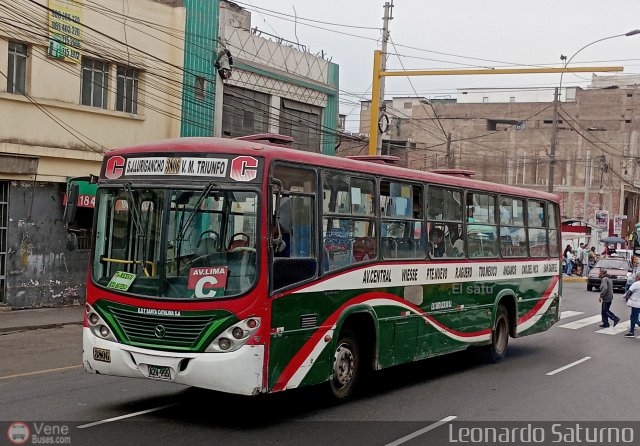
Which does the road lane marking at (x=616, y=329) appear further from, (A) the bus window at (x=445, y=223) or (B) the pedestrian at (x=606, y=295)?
(A) the bus window at (x=445, y=223)

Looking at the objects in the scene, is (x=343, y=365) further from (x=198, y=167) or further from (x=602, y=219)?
(x=602, y=219)

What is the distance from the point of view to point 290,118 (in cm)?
2769

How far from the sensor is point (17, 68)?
733 inches

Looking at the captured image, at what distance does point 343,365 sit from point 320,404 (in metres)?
0.54

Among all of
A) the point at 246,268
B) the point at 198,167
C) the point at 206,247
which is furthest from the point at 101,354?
the point at 198,167

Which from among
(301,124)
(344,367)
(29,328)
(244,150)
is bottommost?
(29,328)

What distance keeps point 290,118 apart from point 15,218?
1116cm

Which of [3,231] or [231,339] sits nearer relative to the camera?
[231,339]

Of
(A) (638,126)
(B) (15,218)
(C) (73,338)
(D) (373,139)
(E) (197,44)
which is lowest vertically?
(C) (73,338)

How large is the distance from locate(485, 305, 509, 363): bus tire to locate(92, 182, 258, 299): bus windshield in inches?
281

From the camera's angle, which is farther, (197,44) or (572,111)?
(572,111)

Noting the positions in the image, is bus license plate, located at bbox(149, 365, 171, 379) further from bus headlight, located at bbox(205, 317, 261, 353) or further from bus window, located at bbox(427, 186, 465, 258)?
bus window, located at bbox(427, 186, 465, 258)

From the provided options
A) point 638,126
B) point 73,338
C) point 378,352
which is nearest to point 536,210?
point 378,352

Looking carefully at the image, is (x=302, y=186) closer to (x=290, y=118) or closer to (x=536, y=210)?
(x=536, y=210)
